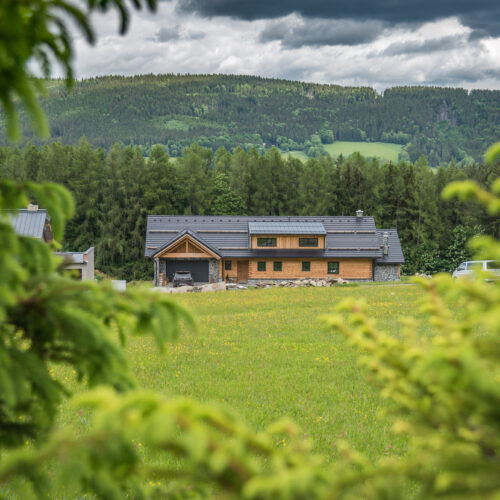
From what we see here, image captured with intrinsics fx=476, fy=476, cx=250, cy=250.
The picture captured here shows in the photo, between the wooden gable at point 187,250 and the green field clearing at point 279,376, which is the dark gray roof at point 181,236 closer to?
the wooden gable at point 187,250

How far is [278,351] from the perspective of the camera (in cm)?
1468

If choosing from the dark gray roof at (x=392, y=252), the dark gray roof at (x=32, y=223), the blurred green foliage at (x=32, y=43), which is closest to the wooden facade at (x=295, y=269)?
the dark gray roof at (x=392, y=252)

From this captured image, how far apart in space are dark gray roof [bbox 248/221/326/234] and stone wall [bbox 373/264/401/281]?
A: 741 centimetres

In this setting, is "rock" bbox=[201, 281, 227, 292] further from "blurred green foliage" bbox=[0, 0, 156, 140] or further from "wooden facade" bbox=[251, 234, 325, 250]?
"blurred green foliage" bbox=[0, 0, 156, 140]

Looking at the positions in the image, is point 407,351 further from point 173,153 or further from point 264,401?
point 173,153

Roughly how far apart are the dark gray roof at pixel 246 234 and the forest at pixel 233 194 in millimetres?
10930

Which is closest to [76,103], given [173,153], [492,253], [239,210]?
[173,153]

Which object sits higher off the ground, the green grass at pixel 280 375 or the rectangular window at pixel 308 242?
the rectangular window at pixel 308 242

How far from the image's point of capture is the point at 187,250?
4372cm

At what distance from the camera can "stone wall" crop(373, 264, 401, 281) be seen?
47.6 meters

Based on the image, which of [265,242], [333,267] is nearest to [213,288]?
[265,242]

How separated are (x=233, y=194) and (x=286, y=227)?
18379 mm

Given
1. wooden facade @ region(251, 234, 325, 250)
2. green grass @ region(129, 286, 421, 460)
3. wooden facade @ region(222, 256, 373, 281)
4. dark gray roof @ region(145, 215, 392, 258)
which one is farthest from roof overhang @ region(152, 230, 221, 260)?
green grass @ region(129, 286, 421, 460)

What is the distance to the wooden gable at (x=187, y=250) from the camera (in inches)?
1708
